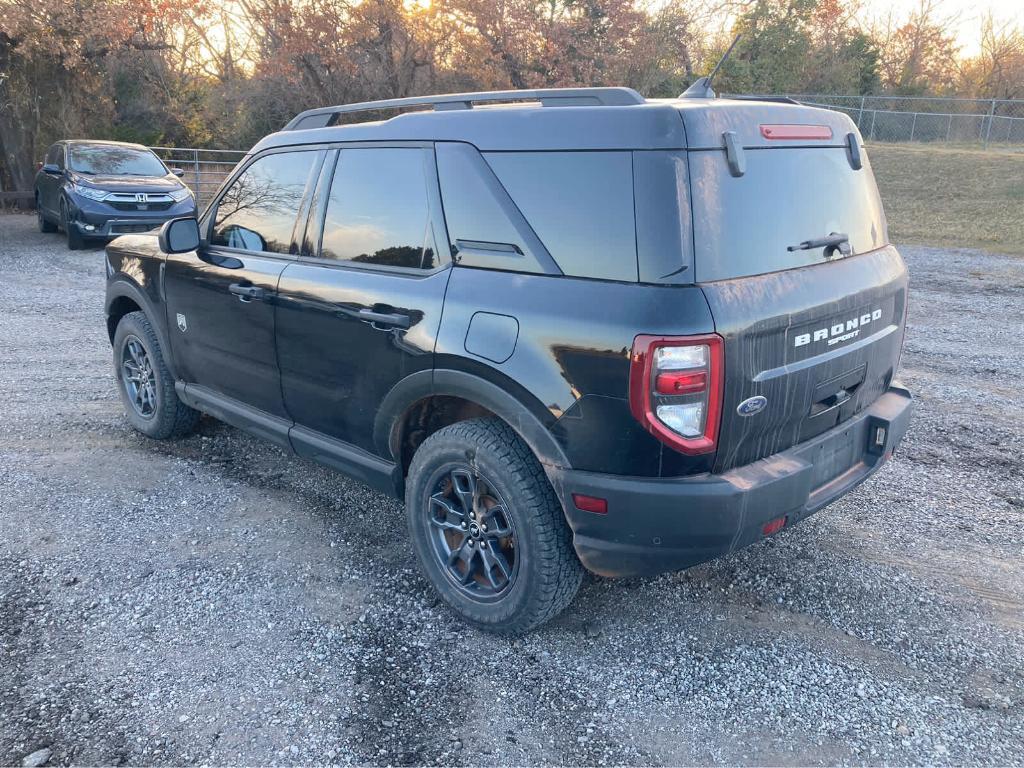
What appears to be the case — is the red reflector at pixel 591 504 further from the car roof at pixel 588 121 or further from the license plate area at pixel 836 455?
the car roof at pixel 588 121

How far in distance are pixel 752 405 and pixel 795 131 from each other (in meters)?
1.12

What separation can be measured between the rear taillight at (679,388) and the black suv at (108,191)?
12.2 metres

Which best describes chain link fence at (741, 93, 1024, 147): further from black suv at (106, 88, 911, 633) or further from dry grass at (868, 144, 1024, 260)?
black suv at (106, 88, 911, 633)

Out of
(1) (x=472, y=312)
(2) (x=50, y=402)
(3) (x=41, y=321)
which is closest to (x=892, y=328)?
(1) (x=472, y=312)

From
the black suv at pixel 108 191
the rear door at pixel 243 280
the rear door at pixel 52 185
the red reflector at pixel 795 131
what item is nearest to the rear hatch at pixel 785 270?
the red reflector at pixel 795 131

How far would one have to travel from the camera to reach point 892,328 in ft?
11.2

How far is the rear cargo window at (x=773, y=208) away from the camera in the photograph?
8.62 ft

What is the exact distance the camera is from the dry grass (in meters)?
14.8

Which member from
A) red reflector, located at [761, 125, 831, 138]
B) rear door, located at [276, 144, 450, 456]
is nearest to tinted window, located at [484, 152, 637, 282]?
rear door, located at [276, 144, 450, 456]

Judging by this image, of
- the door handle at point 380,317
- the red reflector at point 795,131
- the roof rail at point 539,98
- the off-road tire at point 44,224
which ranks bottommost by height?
the off-road tire at point 44,224

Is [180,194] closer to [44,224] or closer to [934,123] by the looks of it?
[44,224]

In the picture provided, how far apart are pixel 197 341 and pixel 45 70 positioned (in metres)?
18.0

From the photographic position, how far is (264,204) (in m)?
4.06

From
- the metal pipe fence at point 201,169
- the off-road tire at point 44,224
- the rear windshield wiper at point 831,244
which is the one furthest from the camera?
the metal pipe fence at point 201,169
